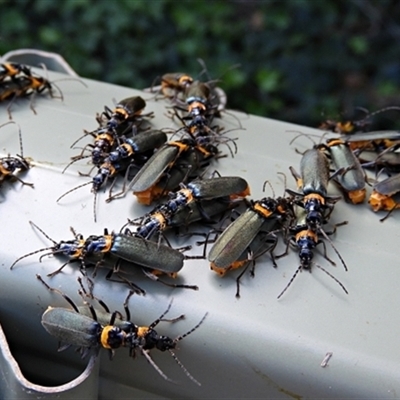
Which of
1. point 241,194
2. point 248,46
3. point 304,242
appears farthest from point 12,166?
point 248,46

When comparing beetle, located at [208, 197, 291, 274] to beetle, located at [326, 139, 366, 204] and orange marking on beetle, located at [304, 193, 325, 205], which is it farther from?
beetle, located at [326, 139, 366, 204]

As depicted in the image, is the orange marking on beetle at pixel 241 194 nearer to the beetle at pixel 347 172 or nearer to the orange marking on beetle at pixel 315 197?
the orange marking on beetle at pixel 315 197

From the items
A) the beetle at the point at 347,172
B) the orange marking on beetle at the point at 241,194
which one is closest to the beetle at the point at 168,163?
the orange marking on beetle at the point at 241,194

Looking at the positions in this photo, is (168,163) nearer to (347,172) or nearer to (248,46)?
(347,172)

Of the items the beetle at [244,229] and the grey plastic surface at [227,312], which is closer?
the grey plastic surface at [227,312]

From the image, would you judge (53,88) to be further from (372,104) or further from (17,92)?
(372,104)

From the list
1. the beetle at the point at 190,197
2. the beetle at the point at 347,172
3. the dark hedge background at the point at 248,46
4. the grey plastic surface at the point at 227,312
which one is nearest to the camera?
the grey plastic surface at the point at 227,312

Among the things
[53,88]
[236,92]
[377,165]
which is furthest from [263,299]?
[236,92]
